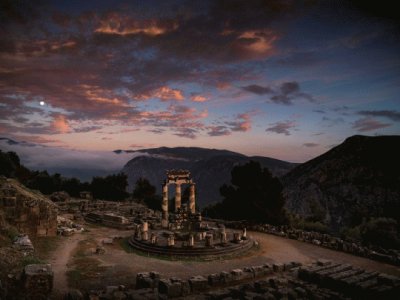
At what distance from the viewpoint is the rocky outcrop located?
23688 mm

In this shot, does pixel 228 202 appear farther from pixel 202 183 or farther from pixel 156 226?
pixel 202 183

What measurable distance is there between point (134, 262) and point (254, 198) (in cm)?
2110

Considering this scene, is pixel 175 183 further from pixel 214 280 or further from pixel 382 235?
pixel 382 235

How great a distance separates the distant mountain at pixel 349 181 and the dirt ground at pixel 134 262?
92.9ft

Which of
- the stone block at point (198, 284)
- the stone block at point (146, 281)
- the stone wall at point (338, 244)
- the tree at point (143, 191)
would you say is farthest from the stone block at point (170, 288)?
the tree at point (143, 191)

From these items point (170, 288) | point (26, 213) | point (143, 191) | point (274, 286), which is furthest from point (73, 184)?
point (274, 286)

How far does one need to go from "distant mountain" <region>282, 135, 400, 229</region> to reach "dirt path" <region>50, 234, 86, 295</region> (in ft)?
123

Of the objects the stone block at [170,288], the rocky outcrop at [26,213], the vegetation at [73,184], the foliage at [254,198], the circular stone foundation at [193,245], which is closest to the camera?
the stone block at [170,288]

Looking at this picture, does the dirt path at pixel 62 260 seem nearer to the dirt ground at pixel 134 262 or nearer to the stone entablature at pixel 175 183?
the dirt ground at pixel 134 262

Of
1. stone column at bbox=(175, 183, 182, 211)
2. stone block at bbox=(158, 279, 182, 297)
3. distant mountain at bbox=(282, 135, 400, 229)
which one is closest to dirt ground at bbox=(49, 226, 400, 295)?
stone block at bbox=(158, 279, 182, 297)

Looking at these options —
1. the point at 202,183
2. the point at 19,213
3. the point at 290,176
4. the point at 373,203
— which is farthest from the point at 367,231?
the point at 202,183

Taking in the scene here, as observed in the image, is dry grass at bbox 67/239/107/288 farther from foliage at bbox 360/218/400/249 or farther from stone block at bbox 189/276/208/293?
foliage at bbox 360/218/400/249

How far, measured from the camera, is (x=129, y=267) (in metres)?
18.1

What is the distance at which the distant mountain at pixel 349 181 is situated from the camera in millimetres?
61719
